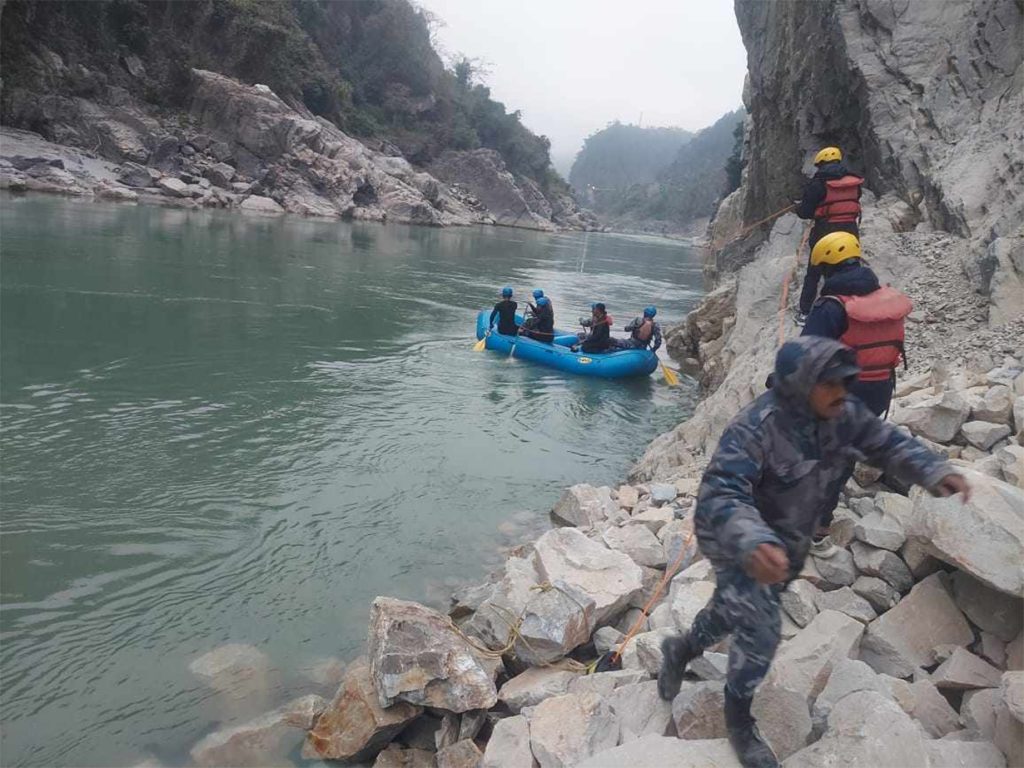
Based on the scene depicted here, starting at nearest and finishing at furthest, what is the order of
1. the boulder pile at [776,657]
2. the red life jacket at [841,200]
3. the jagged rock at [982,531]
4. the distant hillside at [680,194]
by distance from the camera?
the boulder pile at [776,657]
the jagged rock at [982,531]
the red life jacket at [841,200]
the distant hillside at [680,194]

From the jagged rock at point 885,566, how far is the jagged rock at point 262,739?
301 cm

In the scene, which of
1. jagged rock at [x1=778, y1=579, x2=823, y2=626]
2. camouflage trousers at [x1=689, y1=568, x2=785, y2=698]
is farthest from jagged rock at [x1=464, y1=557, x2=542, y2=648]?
camouflage trousers at [x1=689, y1=568, x2=785, y2=698]

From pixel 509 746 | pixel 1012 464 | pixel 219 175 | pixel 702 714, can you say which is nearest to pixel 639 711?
pixel 702 714

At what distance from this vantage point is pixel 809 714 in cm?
275

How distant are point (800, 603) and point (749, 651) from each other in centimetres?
132

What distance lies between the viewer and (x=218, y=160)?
39.8m

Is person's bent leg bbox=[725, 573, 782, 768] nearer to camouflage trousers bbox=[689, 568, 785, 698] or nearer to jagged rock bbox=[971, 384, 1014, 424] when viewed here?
camouflage trousers bbox=[689, 568, 785, 698]

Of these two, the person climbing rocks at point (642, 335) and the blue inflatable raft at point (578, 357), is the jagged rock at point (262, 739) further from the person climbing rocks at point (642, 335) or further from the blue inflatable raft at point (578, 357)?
the person climbing rocks at point (642, 335)

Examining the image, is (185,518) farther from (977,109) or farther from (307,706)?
(977,109)

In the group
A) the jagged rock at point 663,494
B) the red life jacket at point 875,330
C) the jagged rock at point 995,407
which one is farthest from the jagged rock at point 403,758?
the jagged rock at point 995,407

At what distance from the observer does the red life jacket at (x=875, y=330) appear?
3861 mm

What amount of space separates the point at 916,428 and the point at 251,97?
148 ft

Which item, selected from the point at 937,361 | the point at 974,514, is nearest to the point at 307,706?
the point at 974,514

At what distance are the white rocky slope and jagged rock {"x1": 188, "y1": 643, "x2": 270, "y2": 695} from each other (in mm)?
29070
